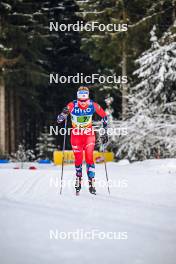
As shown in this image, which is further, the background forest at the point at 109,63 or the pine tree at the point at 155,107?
the background forest at the point at 109,63

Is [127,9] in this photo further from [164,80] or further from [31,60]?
[31,60]

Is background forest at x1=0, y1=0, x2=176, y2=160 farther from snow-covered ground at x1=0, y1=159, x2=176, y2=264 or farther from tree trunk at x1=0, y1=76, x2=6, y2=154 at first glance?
snow-covered ground at x1=0, y1=159, x2=176, y2=264

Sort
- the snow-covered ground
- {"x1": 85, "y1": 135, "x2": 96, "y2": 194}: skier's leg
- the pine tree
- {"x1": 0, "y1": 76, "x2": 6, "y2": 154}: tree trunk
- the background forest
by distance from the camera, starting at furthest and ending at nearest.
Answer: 1. {"x1": 0, "y1": 76, "x2": 6, "y2": 154}: tree trunk
2. the background forest
3. the pine tree
4. {"x1": 85, "y1": 135, "x2": 96, "y2": 194}: skier's leg
5. the snow-covered ground

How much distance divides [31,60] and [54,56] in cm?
467

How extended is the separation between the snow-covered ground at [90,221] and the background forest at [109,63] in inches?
252

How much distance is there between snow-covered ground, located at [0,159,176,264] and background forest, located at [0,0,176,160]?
21.0 ft

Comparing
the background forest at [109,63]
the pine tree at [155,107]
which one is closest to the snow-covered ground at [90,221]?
the pine tree at [155,107]

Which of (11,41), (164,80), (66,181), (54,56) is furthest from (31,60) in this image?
(66,181)

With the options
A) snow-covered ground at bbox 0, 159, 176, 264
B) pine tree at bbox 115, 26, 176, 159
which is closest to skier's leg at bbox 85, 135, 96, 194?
snow-covered ground at bbox 0, 159, 176, 264

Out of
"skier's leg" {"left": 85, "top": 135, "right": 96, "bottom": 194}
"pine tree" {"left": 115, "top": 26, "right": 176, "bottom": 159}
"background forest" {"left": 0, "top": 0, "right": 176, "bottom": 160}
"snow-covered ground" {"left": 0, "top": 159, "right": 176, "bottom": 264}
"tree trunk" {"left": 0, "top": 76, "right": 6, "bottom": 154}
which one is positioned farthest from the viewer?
"tree trunk" {"left": 0, "top": 76, "right": 6, "bottom": 154}

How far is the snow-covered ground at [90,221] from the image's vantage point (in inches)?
→ 158

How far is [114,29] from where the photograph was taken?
16.4 metres

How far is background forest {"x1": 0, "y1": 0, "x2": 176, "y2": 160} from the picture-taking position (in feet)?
48.1

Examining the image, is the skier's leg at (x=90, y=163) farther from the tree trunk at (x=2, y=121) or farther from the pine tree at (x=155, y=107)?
the tree trunk at (x=2, y=121)
